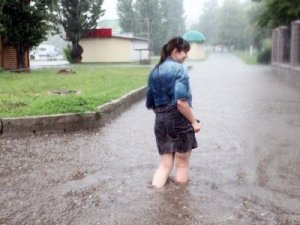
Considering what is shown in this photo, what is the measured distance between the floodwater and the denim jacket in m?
0.96

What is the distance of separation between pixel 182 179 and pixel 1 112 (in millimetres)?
4511

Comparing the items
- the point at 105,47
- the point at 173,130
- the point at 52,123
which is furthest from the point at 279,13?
the point at 173,130

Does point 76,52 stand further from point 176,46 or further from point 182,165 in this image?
point 176,46

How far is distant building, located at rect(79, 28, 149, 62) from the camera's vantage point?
39562 millimetres

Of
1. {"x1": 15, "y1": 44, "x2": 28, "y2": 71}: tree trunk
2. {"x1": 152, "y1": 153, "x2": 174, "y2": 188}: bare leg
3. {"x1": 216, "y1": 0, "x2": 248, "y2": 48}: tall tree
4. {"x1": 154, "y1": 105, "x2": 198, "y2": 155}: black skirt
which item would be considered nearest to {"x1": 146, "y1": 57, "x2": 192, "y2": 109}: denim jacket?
{"x1": 154, "y1": 105, "x2": 198, "y2": 155}: black skirt

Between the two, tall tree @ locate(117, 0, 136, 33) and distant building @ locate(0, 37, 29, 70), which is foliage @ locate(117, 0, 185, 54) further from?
distant building @ locate(0, 37, 29, 70)

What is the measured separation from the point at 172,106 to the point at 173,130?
0.25 m

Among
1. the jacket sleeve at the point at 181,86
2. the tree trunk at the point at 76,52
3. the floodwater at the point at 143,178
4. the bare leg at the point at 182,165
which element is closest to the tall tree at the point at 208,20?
the tree trunk at the point at 76,52

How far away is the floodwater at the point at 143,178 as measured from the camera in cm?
445

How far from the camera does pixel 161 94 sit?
5.09m

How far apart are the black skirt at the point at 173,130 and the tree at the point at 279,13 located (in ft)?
73.4

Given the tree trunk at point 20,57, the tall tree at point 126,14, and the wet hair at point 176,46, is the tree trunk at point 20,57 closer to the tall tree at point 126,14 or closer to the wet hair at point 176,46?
the wet hair at point 176,46

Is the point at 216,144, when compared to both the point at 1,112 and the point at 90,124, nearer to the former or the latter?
the point at 90,124

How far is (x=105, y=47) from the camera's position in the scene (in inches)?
1588
